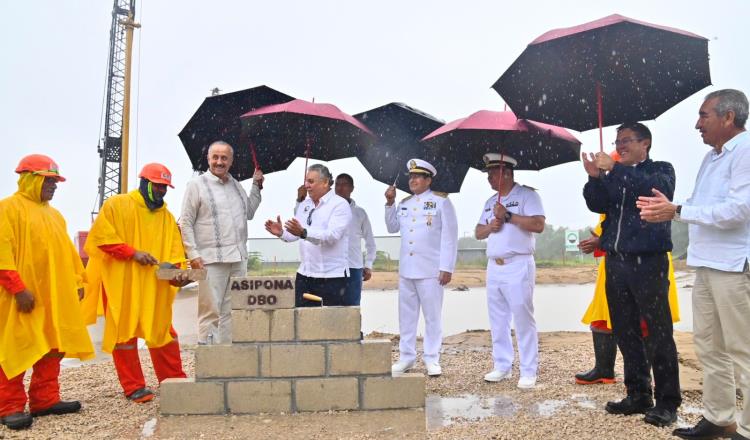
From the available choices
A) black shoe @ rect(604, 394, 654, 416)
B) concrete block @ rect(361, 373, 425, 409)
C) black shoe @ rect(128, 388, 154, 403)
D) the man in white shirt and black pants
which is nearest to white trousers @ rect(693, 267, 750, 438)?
black shoe @ rect(604, 394, 654, 416)

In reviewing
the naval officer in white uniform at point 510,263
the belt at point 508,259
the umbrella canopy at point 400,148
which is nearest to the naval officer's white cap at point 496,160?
the naval officer in white uniform at point 510,263

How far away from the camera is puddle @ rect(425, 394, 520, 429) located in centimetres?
421

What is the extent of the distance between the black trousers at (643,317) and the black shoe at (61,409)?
4049 mm

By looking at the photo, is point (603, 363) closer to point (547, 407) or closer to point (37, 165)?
point (547, 407)

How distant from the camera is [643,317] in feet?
13.2

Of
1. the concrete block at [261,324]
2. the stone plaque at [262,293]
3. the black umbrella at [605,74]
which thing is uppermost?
the black umbrella at [605,74]

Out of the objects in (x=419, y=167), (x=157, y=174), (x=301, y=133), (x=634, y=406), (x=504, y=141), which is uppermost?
(x=301, y=133)

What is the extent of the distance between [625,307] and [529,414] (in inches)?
39.6

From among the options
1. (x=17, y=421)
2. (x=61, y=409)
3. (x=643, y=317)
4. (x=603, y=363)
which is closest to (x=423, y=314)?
(x=603, y=363)

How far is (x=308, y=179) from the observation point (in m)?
5.36

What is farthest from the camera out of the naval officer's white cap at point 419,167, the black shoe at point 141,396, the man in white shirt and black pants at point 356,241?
the man in white shirt and black pants at point 356,241

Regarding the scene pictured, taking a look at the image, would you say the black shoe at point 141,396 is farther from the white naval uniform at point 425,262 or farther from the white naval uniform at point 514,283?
the white naval uniform at point 514,283

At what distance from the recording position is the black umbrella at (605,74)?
4086 mm

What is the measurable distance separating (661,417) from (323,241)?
285cm
